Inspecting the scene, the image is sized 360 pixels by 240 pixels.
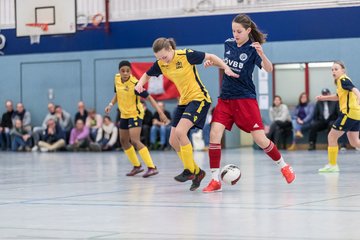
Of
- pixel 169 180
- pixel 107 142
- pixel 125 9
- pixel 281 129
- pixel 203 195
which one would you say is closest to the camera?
pixel 203 195

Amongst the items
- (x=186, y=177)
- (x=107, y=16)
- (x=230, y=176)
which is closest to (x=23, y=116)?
(x=107, y=16)

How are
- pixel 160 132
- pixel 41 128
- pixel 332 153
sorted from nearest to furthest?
pixel 332 153 < pixel 160 132 < pixel 41 128

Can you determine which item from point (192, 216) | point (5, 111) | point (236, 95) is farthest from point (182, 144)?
point (5, 111)

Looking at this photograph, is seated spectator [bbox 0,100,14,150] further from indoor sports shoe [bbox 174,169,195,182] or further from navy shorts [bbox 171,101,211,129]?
navy shorts [bbox 171,101,211,129]

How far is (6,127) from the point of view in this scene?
93.3 feet

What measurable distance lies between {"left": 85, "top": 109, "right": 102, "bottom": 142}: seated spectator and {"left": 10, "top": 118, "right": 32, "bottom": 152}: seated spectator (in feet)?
7.37

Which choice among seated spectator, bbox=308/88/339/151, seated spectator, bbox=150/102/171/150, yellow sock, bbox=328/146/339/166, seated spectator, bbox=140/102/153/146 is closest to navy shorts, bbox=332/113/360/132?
yellow sock, bbox=328/146/339/166

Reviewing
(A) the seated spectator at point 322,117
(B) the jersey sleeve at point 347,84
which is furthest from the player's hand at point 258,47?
(A) the seated spectator at point 322,117

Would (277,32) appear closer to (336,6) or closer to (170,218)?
(336,6)

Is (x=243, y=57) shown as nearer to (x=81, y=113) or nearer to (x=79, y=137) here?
(x=79, y=137)

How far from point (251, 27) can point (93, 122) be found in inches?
674

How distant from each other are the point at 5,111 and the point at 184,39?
7357 mm

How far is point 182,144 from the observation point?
1097 cm

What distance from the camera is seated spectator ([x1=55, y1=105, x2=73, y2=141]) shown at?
27828 millimetres
